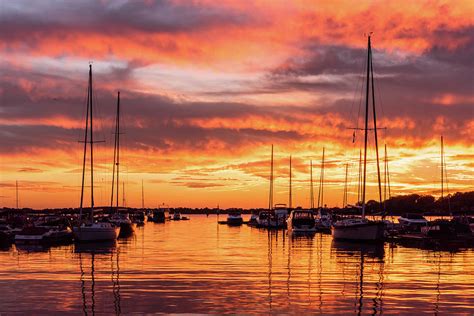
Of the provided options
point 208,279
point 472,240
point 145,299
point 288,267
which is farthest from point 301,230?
point 145,299

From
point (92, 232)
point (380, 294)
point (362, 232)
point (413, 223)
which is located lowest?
point (380, 294)

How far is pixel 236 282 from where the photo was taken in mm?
31172

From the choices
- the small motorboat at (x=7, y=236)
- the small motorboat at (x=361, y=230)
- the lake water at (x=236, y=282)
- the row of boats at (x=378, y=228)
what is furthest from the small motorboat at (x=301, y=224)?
the small motorboat at (x=7, y=236)

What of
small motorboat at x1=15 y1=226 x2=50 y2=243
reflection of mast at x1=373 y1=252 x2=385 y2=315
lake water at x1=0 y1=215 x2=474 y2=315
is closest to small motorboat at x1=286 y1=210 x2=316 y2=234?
small motorboat at x1=15 y1=226 x2=50 y2=243

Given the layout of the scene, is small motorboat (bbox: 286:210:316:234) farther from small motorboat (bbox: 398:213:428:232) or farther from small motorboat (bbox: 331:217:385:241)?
small motorboat (bbox: 331:217:385:241)

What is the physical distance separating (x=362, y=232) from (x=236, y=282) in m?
34.2

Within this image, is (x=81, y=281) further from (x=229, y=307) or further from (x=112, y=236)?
(x=112, y=236)

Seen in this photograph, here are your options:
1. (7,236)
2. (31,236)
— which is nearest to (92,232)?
(31,236)

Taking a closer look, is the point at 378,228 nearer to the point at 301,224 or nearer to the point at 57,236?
the point at 301,224

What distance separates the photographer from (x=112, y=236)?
221ft

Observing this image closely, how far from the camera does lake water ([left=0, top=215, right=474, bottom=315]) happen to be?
941 inches

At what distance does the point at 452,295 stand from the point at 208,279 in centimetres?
1178

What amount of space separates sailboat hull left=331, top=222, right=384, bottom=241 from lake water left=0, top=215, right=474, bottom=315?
9.90 meters

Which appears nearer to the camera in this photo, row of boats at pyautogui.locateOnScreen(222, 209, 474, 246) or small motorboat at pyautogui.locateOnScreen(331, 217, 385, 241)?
small motorboat at pyautogui.locateOnScreen(331, 217, 385, 241)
